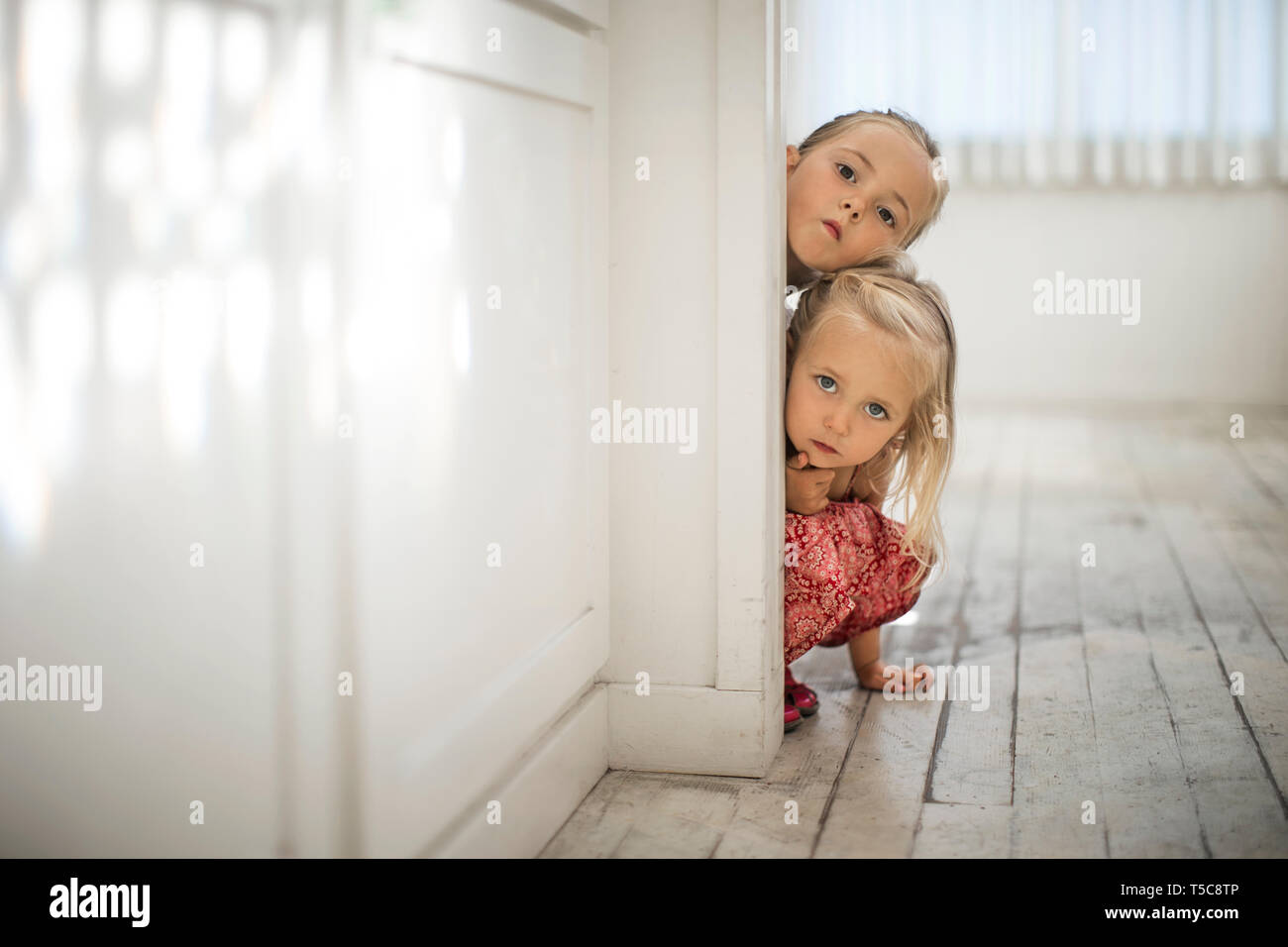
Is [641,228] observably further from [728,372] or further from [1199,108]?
[1199,108]

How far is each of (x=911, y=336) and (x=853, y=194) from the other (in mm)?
219

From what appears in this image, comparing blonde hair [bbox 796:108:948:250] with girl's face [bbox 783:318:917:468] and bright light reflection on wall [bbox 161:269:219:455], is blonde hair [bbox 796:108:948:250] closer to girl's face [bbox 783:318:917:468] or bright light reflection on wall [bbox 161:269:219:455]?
girl's face [bbox 783:318:917:468]

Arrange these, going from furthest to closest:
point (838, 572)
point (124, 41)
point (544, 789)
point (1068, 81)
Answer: point (1068, 81)
point (838, 572)
point (544, 789)
point (124, 41)

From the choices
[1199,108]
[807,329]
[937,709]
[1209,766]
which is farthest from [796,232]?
[1199,108]

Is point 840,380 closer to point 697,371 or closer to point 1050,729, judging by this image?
point 697,371

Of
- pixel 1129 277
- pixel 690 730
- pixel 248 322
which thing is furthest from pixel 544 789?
pixel 1129 277

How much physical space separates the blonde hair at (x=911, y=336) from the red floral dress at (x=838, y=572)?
57 millimetres

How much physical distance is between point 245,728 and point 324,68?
502mm

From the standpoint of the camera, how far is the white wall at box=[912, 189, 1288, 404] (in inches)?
214

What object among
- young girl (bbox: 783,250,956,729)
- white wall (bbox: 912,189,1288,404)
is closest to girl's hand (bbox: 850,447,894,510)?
young girl (bbox: 783,250,956,729)

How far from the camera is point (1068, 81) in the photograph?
550 cm

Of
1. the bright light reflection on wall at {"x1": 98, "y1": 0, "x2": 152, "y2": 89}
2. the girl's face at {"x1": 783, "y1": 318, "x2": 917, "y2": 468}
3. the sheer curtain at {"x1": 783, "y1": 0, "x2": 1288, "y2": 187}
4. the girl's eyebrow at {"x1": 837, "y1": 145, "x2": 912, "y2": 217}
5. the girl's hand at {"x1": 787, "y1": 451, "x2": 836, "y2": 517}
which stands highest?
the sheer curtain at {"x1": 783, "y1": 0, "x2": 1288, "y2": 187}

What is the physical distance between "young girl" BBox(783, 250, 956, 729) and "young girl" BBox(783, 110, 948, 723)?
0.11 feet

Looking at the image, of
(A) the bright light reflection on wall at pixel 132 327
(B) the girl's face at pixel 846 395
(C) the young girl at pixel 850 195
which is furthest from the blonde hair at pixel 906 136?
(A) the bright light reflection on wall at pixel 132 327
